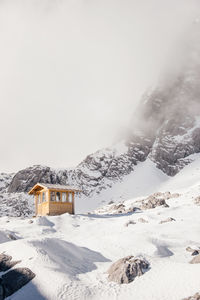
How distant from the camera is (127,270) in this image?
11625mm

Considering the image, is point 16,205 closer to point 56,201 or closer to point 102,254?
point 56,201

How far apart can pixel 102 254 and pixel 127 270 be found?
3.34 metres

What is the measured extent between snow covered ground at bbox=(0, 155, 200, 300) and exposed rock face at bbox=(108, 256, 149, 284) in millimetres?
269

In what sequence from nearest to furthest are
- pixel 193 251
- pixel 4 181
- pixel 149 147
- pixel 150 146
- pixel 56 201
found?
pixel 193 251 → pixel 56 201 → pixel 149 147 → pixel 150 146 → pixel 4 181

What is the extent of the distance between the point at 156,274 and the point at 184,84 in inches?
3912

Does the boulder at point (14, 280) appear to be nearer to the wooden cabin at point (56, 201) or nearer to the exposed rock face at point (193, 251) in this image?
the exposed rock face at point (193, 251)

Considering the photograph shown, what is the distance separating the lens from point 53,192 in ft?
97.6

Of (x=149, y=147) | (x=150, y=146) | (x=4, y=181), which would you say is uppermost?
(x=150, y=146)

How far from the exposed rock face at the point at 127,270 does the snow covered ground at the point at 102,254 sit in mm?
269

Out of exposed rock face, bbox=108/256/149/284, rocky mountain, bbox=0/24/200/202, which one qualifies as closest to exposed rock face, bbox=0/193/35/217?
rocky mountain, bbox=0/24/200/202

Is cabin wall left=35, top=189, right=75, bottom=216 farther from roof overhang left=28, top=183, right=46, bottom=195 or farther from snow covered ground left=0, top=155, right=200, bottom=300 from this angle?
snow covered ground left=0, top=155, right=200, bottom=300

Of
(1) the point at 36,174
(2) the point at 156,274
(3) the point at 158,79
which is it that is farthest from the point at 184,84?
(2) the point at 156,274

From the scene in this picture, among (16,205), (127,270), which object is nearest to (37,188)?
(127,270)

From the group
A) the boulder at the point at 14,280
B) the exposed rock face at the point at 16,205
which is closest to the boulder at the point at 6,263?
the boulder at the point at 14,280
